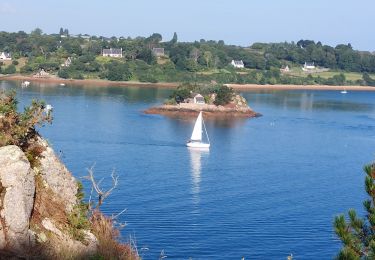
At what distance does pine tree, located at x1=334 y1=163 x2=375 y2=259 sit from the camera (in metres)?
7.94

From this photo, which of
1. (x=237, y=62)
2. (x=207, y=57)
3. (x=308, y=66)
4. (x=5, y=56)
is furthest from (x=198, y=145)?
(x=308, y=66)

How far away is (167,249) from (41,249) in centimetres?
1335

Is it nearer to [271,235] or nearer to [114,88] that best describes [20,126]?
[271,235]

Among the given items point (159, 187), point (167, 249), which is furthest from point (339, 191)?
point (167, 249)

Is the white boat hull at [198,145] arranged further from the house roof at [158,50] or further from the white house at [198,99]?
the house roof at [158,50]

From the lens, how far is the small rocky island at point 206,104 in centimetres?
6353

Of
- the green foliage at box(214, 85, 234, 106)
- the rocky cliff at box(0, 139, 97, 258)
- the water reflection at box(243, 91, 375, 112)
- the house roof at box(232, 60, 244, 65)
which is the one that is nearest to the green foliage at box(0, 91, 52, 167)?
the rocky cliff at box(0, 139, 97, 258)

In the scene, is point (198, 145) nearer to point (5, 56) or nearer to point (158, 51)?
point (5, 56)

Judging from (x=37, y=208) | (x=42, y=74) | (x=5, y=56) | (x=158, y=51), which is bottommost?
(x=42, y=74)

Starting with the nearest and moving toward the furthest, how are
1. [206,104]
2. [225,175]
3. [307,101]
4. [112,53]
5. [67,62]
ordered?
[225,175] → [206,104] → [307,101] → [67,62] → [112,53]

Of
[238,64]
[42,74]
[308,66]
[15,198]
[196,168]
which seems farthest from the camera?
[308,66]

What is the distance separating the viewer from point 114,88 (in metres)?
90.5

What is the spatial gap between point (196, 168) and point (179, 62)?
75.1m

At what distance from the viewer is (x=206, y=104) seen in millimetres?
65625
